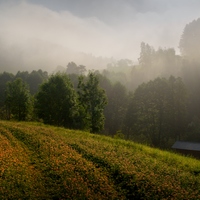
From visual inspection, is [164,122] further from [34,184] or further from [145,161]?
[34,184]

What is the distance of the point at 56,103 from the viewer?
148ft

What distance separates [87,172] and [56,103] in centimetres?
3048

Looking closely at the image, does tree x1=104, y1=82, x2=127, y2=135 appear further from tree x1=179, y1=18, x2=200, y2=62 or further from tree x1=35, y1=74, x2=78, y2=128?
tree x1=179, y1=18, x2=200, y2=62

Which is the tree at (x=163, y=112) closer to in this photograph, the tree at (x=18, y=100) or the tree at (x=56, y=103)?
the tree at (x=56, y=103)

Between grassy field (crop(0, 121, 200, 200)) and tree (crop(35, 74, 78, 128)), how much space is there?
71.4 feet

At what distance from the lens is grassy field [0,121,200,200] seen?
13.3 m

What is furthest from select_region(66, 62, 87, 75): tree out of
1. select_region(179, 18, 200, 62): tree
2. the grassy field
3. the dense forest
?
the grassy field

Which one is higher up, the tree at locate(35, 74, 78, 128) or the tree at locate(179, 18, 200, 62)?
the tree at locate(179, 18, 200, 62)

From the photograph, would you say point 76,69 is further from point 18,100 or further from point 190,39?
point 18,100

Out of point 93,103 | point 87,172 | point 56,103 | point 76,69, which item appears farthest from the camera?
point 76,69

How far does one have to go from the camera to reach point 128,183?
14.7m

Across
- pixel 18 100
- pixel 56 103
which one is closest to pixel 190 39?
pixel 56 103

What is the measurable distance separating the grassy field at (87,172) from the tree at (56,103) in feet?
71.4

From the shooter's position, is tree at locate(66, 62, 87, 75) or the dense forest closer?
the dense forest
